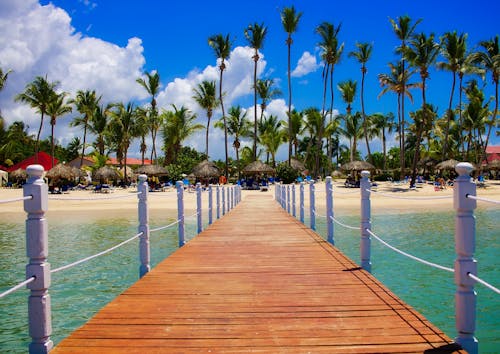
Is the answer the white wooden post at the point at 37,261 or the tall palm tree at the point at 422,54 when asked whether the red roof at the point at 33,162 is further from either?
the white wooden post at the point at 37,261

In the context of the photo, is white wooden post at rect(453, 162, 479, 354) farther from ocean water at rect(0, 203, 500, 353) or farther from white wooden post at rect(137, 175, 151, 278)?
white wooden post at rect(137, 175, 151, 278)

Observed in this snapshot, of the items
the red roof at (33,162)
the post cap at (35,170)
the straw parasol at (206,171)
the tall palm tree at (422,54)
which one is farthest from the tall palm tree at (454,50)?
the red roof at (33,162)

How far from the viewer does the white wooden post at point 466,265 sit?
2.97 metres

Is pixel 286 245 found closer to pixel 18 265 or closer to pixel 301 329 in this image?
pixel 301 329

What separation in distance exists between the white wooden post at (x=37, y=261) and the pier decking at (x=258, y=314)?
0.77 feet

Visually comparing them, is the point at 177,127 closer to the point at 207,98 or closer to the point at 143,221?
the point at 207,98

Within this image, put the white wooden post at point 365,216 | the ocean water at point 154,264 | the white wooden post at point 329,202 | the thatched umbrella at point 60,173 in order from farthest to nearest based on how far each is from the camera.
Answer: the thatched umbrella at point 60,173
the white wooden post at point 329,202
the ocean water at point 154,264
the white wooden post at point 365,216

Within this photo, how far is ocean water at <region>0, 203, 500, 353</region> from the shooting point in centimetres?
629

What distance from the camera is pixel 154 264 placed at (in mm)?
10547

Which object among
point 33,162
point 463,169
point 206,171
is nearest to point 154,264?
point 463,169

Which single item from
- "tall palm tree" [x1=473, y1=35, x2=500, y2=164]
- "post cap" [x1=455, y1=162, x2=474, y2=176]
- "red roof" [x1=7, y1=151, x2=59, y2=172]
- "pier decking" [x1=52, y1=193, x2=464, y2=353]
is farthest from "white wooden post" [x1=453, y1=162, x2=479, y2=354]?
"red roof" [x1=7, y1=151, x2=59, y2=172]

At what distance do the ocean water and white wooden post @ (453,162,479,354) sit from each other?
273cm

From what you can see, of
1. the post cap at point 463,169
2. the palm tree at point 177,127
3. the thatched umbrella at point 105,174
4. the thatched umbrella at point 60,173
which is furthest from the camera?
the palm tree at point 177,127

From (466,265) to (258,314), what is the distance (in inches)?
64.4
